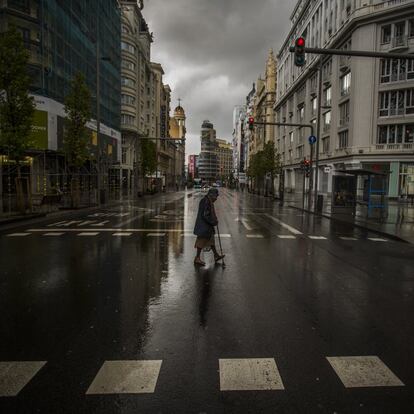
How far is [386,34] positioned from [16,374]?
43.8 meters

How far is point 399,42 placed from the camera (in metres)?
36.4

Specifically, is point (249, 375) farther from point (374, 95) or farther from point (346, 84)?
point (346, 84)

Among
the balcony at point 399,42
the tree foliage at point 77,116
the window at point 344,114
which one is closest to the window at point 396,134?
the window at point 344,114

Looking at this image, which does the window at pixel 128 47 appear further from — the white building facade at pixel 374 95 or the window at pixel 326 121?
the window at pixel 326 121

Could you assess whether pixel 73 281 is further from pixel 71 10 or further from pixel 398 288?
pixel 71 10

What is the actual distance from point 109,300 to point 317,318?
3074mm

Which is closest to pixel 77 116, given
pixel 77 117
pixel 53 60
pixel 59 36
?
pixel 77 117

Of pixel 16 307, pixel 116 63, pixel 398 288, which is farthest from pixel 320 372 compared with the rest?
pixel 116 63

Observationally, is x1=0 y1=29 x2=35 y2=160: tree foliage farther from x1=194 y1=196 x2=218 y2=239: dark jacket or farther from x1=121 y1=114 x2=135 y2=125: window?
x1=121 y1=114 x2=135 y2=125: window

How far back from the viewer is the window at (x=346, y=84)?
40531 mm

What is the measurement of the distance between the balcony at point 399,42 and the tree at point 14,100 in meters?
34.0

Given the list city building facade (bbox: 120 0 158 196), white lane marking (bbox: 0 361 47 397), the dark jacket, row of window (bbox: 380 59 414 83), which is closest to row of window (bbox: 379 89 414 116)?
row of window (bbox: 380 59 414 83)

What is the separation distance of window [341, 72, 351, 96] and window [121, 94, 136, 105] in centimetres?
3374

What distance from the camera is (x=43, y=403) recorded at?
10.0ft
